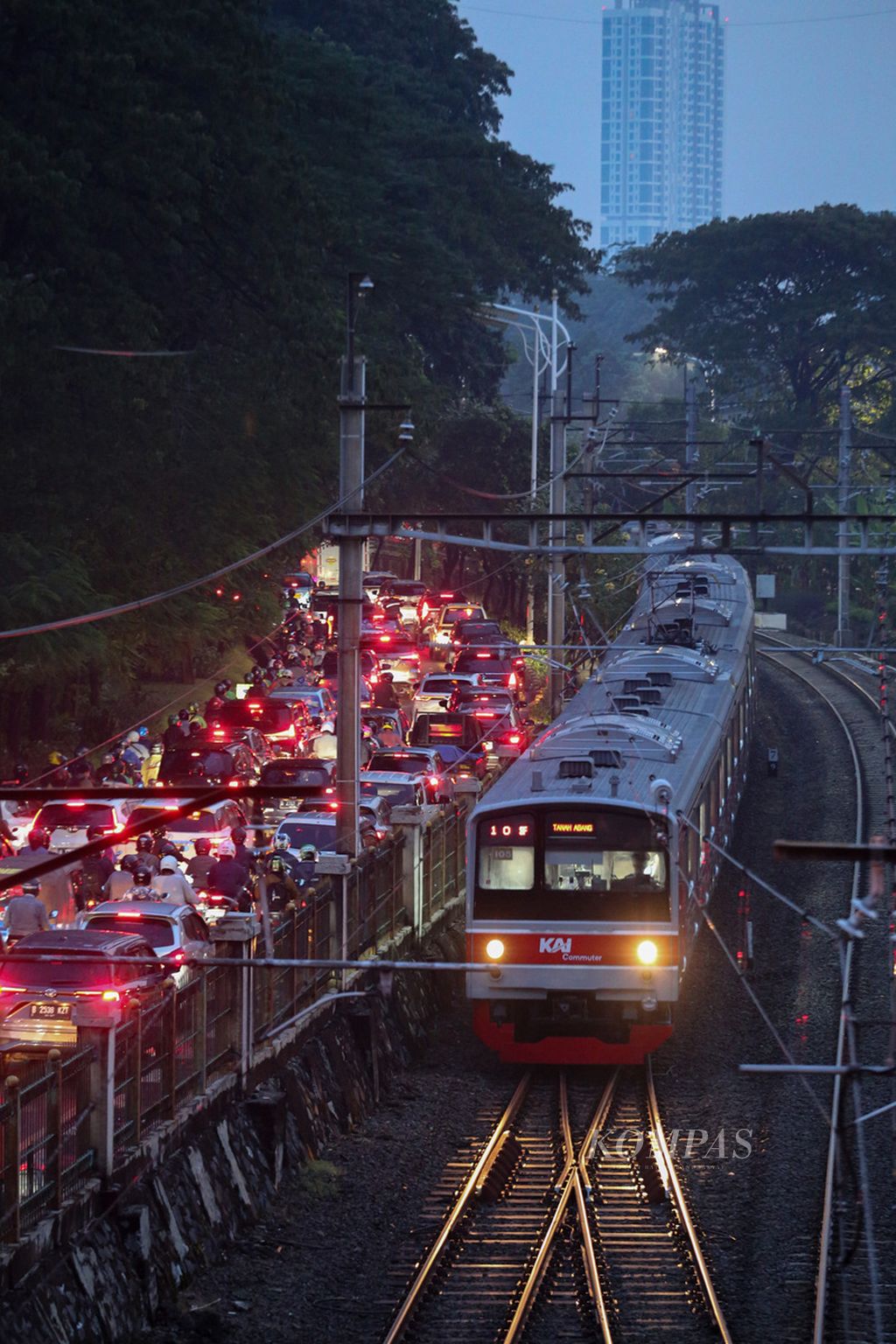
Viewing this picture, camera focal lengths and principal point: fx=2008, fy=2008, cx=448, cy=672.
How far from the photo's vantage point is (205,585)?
46438 mm

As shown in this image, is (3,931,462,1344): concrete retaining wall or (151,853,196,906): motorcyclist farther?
(151,853,196,906): motorcyclist

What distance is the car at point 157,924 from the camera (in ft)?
63.2

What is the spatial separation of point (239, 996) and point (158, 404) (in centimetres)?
2478

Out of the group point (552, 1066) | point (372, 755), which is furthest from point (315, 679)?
point (552, 1066)

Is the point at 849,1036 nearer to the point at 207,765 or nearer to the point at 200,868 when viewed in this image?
the point at 200,868

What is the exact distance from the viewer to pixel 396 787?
31969mm

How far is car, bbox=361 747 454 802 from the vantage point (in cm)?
3394

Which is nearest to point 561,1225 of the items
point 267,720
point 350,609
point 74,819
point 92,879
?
point 350,609

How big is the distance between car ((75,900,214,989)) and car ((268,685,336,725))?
69.3 ft

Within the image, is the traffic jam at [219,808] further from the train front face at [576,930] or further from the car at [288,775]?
the train front face at [576,930]

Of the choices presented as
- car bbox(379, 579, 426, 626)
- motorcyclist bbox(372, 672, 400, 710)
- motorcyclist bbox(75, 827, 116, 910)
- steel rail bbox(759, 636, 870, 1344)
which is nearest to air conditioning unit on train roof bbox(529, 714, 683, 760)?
steel rail bbox(759, 636, 870, 1344)

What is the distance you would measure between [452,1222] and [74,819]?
1385 centimetres

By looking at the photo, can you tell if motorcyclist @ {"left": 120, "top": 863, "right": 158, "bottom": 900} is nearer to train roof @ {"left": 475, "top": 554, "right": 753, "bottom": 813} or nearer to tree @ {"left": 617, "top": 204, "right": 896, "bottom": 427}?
train roof @ {"left": 475, "top": 554, "right": 753, "bottom": 813}

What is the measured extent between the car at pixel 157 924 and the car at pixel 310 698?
21108 mm
